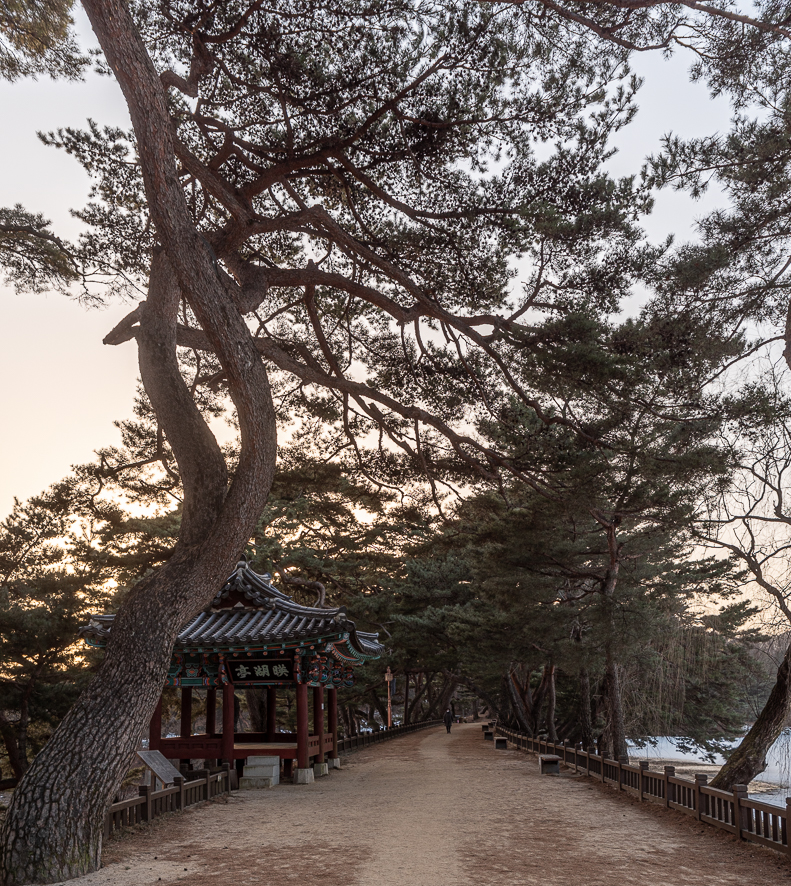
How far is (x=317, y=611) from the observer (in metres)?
13.4

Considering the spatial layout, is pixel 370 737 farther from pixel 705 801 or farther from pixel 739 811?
→ pixel 739 811

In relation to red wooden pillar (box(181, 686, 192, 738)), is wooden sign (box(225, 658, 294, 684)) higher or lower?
higher

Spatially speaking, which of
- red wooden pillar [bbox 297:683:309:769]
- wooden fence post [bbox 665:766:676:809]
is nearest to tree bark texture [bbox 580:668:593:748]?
red wooden pillar [bbox 297:683:309:769]

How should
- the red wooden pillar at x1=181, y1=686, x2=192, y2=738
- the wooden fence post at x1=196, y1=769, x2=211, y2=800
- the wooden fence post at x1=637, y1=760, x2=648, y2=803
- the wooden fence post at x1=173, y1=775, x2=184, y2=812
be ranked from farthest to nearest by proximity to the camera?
the red wooden pillar at x1=181, y1=686, x2=192, y2=738
the wooden fence post at x1=196, y1=769, x2=211, y2=800
the wooden fence post at x1=637, y1=760, x2=648, y2=803
the wooden fence post at x1=173, y1=775, x2=184, y2=812

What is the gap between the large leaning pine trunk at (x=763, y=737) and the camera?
323 inches

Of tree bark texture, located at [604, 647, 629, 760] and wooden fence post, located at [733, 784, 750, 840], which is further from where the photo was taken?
tree bark texture, located at [604, 647, 629, 760]

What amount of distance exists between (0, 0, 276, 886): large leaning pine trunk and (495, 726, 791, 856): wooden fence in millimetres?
5411

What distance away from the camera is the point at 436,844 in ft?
23.8

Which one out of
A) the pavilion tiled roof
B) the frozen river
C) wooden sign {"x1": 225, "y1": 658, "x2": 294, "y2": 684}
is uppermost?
the pavilion tiled roof

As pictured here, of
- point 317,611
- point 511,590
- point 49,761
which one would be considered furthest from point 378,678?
point 49,761

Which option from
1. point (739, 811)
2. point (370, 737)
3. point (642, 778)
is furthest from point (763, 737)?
point (370, 737)

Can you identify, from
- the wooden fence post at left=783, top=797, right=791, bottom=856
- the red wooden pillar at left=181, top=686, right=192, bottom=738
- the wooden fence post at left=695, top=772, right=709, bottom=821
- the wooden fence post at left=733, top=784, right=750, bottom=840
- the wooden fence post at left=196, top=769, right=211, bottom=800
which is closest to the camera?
the wooden fence post at left=783, top=797, right=791, bottom=856

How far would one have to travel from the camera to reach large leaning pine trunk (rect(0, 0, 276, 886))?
582 cm

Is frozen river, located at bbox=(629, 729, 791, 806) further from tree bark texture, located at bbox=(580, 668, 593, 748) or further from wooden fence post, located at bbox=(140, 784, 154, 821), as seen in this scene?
wooden fence post, located at bbox=(140, 784, 154, 821)
